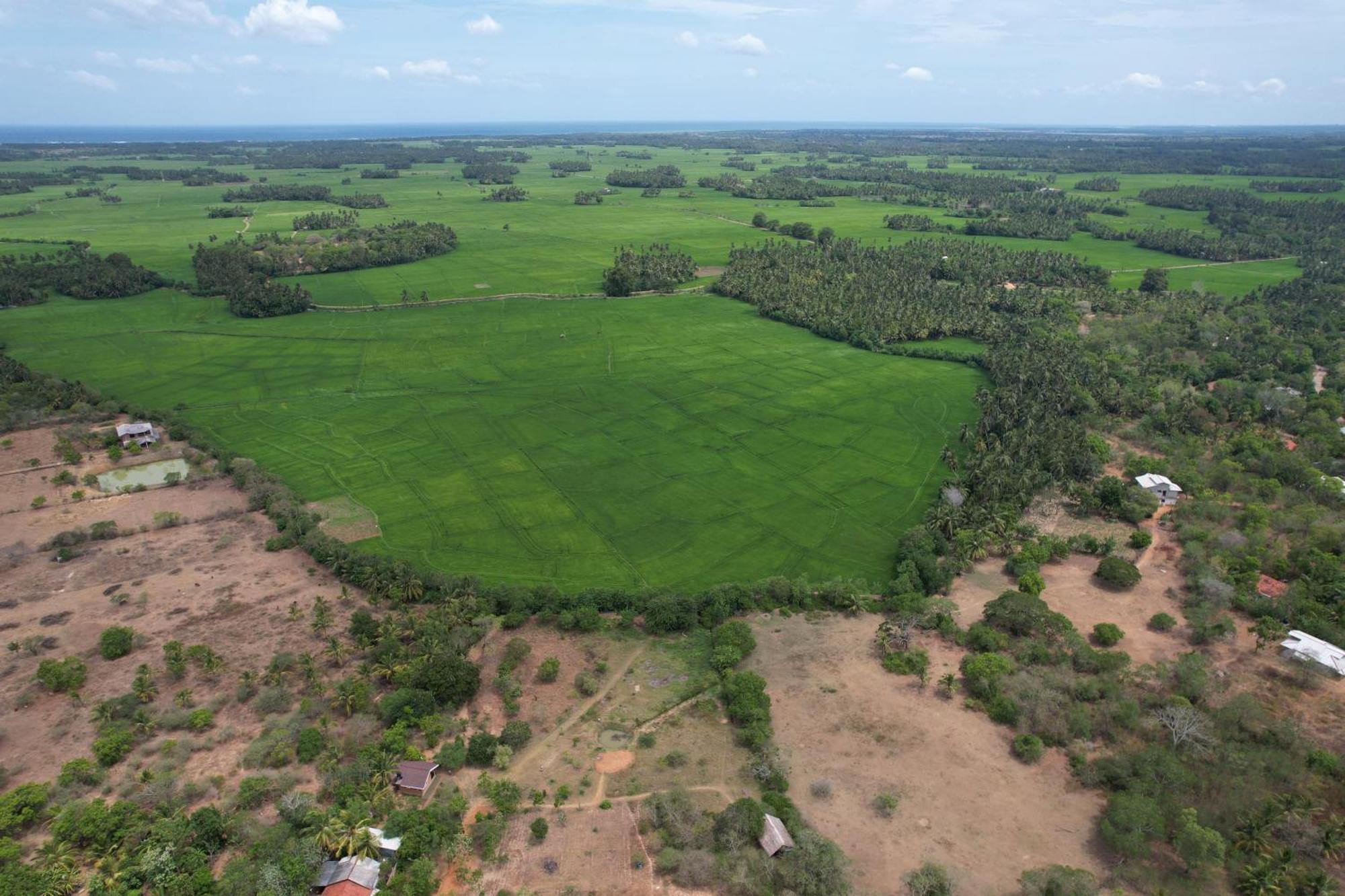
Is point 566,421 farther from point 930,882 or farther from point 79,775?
point 930,882

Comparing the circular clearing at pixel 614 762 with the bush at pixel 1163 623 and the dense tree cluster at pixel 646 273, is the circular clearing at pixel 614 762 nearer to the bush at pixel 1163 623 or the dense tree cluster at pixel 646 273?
the bush at pixel 1163 623

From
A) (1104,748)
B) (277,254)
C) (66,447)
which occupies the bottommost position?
(1104,748)

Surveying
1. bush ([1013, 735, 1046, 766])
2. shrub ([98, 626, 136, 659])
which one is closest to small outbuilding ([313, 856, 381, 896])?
shrub ([98, 626, 136, 659])

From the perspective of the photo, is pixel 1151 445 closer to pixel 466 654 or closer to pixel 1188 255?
pixel 466 654

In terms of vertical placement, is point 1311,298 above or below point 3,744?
above

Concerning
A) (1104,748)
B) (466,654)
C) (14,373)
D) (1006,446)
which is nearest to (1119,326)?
(1006,446)

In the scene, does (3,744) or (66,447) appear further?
(66,447)

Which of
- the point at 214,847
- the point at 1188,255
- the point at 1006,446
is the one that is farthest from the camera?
the point at 1188,255

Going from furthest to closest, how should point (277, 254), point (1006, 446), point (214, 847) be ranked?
point (277, 254) → point (1006, 446) → point (214, 847)

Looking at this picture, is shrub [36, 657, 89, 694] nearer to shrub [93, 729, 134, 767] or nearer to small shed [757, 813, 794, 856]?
shrub [93, 729, 134, 767]
